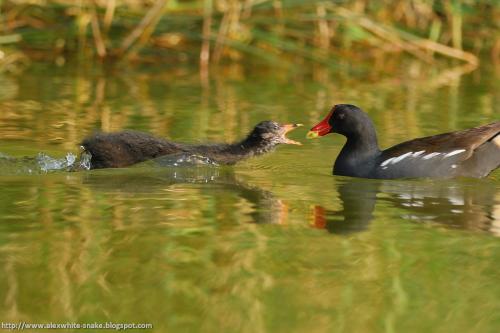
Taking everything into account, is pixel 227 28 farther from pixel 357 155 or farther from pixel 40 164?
pixel 40 164

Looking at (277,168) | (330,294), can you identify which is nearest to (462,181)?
(277,168)

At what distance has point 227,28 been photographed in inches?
557

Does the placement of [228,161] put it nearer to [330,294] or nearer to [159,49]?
[330,294]

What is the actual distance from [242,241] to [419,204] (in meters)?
1.54

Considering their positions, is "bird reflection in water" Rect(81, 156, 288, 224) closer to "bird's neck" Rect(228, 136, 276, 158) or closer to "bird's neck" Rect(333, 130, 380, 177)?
"bird's neck" Rect(228, 136, 276, 158)

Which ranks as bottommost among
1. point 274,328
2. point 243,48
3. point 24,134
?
point 274,328

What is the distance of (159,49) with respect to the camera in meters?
15.5

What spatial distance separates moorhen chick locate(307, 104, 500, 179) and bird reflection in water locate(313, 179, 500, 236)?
106mm

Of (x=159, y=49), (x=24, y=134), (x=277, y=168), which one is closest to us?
(x=277, y=168)

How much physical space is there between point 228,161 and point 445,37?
8.09 metres

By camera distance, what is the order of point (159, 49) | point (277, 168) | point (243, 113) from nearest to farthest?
point (277, 168)
point (243, 113)
point (159, 49)

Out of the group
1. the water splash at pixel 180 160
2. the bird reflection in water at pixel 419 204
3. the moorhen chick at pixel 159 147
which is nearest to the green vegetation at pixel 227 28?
the moorhen chick at pixel 159 147

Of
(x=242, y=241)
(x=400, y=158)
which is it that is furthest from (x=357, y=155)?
(x=242, y=241)

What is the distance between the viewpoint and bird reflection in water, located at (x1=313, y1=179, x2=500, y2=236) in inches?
253
